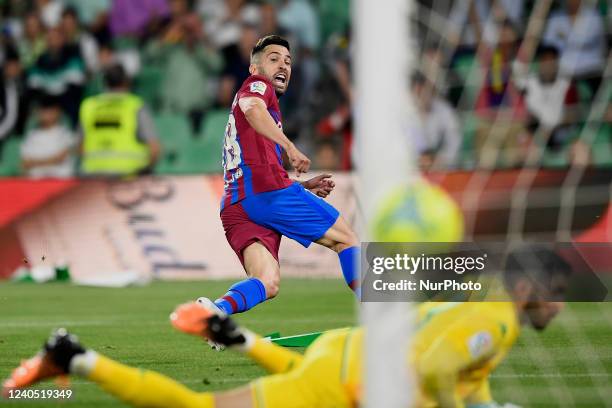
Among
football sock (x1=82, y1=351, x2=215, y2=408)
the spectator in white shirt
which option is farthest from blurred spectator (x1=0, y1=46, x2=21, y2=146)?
football sock (x1=82, y1=351, x2=215, y2=408)

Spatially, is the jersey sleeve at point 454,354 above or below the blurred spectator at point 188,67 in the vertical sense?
above

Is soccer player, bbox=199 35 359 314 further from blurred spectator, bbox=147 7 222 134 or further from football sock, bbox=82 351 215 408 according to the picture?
blurred spectator, bbox=147 7 222 134

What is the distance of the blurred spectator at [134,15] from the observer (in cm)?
1566

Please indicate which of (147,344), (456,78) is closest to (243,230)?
(147,344)

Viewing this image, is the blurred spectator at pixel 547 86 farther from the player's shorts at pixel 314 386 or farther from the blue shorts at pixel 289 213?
the player's shorts at pixel 314 386

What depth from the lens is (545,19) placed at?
10.9m

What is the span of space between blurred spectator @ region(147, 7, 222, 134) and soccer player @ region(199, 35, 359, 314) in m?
7.89

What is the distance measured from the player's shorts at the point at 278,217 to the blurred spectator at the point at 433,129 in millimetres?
751

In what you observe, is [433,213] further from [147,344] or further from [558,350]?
[147,344]

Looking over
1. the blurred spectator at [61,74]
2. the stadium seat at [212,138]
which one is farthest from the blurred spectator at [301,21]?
the blurred spectator at [61,74]

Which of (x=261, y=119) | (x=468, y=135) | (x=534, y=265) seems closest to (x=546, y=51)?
(x=468, y=135)

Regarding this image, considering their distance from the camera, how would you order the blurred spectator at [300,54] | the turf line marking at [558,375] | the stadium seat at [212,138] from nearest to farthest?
the turf line marking at [558,375]
the blurred spectator at [300,54]
the stadium seat at [212,138]

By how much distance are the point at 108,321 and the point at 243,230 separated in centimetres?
238

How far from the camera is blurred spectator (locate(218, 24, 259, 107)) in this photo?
14.8 metres
